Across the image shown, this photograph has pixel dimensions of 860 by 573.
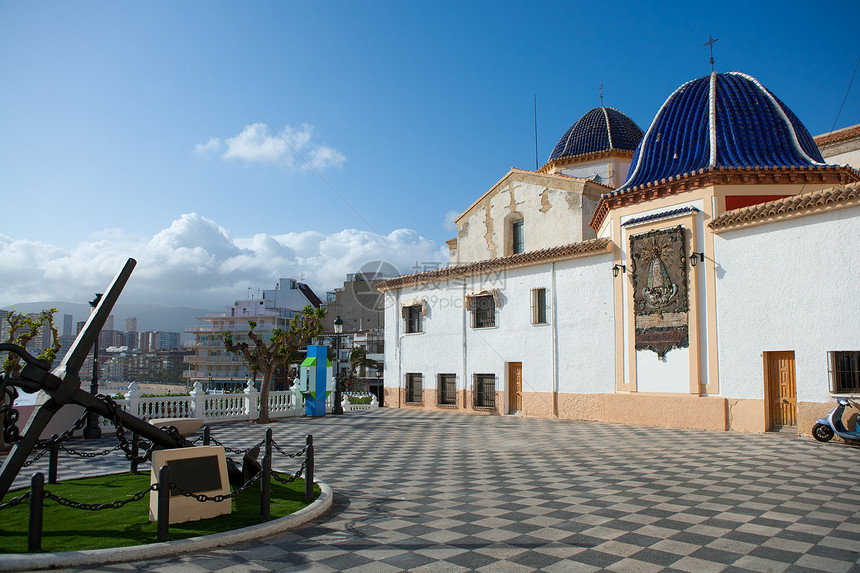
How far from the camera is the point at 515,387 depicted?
22.6 meters

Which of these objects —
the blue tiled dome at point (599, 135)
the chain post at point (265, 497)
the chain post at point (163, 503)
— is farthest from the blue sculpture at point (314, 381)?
the chain post at point (163, 503)

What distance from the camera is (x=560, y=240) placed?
24.2 m

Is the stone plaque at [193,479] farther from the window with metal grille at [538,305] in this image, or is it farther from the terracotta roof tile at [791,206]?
the window with metal grille at [538,305]

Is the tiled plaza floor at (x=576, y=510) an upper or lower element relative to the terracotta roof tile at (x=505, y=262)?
lower

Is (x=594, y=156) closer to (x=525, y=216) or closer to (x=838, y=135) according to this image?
(x=525, y=216)

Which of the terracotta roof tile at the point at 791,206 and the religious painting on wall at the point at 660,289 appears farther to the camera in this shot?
the religious painting on wall at the point at 660,289

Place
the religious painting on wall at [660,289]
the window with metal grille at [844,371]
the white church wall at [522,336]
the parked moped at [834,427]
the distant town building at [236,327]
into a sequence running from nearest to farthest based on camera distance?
the parked moped at [834,427] < the window with metal grille at [844,371] < the religious painting on wall at [660,289] < the white church wall at [522,336] < the distant town building at [236,327]

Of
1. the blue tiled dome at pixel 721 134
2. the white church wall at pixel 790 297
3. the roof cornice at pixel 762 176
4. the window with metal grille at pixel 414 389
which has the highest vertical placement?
the blue tiled dome at pixel 721 134

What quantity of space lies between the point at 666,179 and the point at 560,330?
6.29 m

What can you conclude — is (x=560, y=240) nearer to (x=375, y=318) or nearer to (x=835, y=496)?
(x=835, y=496)

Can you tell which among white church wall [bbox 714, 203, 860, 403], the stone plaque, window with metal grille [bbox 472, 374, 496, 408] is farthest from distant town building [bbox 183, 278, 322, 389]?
the stone plaque

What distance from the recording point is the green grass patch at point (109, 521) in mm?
5664

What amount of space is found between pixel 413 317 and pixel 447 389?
3.85m

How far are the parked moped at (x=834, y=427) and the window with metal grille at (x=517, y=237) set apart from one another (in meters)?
14.4
